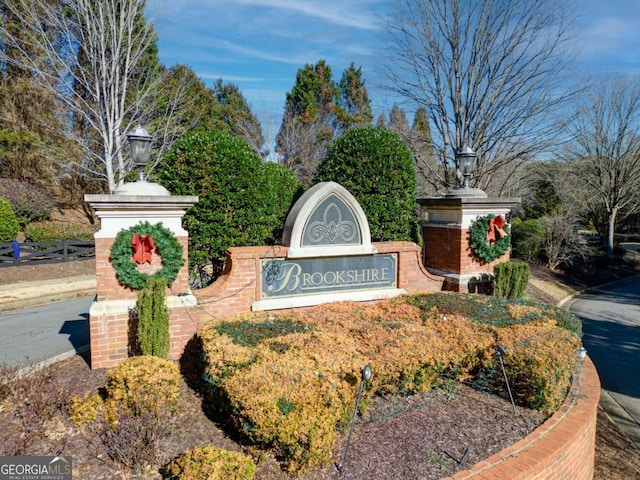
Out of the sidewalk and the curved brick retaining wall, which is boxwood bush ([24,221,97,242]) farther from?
the curved brick retaining wall

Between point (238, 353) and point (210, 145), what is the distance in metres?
3.56

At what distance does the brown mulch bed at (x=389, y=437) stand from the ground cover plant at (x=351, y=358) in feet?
0.59

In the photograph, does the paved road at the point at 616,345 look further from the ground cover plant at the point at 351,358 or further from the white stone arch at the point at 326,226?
the white stone arch at the point at 326,226

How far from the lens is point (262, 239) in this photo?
7.00m

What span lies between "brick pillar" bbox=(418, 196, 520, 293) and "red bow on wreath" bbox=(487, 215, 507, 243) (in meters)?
0.16

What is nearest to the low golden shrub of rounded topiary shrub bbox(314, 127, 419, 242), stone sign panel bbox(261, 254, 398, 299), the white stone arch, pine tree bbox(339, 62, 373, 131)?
stone sign panel bbox(261, 254, 398, 299)

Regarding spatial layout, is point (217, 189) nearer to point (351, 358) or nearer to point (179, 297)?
point (179, 297)

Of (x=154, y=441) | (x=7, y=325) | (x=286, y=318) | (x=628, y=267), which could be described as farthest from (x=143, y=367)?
(x=628, y=267)

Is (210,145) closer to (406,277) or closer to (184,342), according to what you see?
(184,342)

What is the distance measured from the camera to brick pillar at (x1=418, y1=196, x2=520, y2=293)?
306 inches

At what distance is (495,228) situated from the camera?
7.92 metres

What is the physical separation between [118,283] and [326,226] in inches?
124

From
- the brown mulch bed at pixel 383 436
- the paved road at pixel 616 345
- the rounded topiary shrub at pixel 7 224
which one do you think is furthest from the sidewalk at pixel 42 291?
the paved road at pixel 616 345

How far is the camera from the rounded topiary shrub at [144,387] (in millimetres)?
4117
